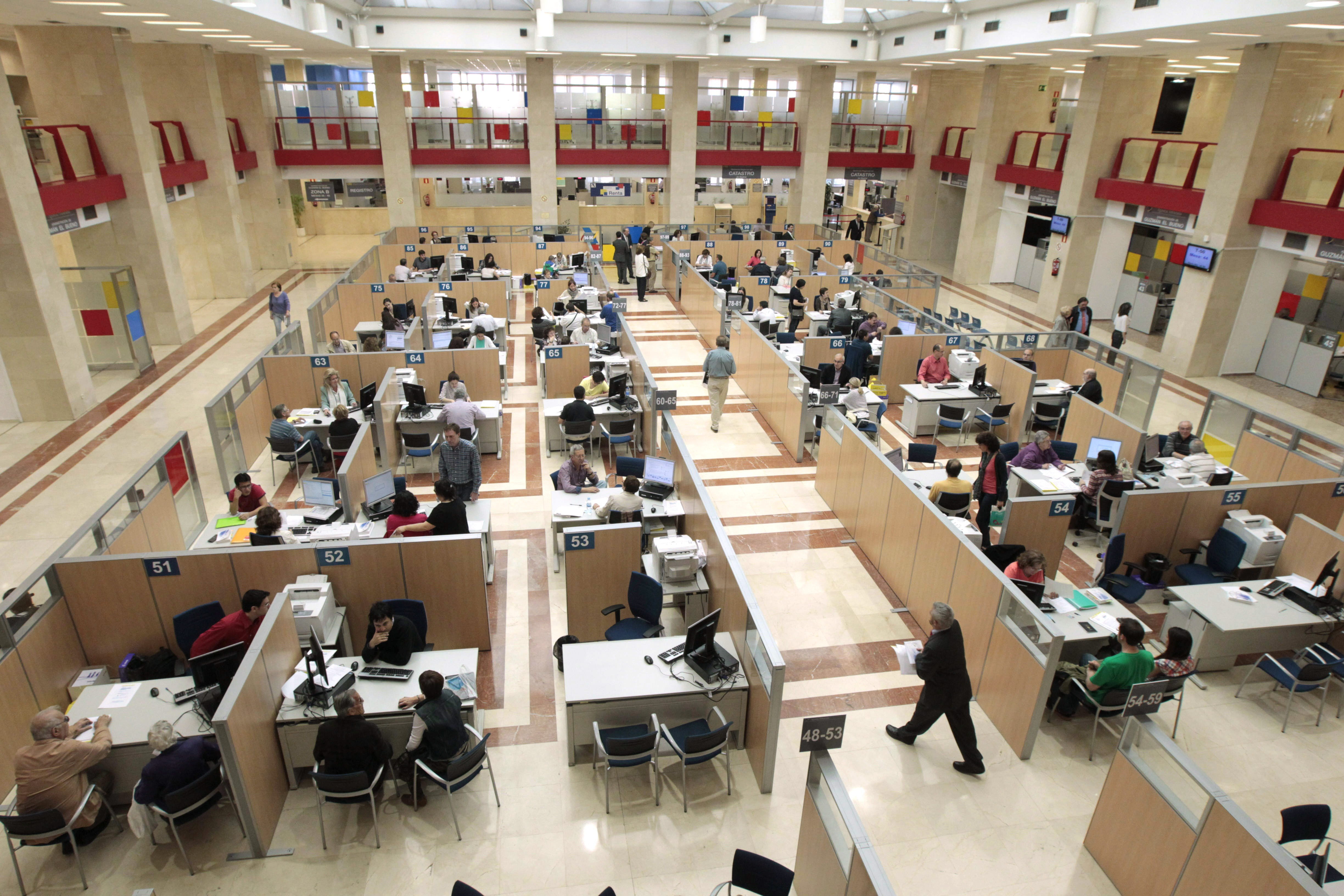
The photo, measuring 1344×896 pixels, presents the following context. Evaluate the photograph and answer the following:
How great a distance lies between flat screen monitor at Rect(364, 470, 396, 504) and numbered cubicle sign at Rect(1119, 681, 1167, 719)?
6.94 metres

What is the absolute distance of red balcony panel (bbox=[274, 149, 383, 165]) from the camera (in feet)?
81.2

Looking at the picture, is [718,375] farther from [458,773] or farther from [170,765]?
[170,765]

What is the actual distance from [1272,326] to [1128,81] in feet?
22.4

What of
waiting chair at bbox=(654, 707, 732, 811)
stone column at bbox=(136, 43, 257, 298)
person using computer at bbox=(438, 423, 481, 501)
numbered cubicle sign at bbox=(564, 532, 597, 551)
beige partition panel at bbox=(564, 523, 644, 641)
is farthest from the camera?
stone column at bbox=(136, 43, 257, 298)

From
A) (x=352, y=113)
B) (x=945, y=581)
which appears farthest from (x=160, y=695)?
(x=352, y=113)

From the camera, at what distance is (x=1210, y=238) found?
15555mm

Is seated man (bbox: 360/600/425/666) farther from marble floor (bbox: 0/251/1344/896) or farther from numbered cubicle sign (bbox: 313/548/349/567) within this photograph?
marble floor (bbox: 0/251/1344/896)

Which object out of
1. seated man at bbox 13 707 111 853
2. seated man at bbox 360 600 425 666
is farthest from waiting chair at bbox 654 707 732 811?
seated man at bbox 13 707 111 853

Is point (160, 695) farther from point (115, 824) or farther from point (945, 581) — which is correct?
point (945, 581)

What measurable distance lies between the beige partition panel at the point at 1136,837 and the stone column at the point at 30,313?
15.7 metres

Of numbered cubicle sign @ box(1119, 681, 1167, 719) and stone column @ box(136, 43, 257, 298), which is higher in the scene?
stone column @ box(136, 43, 257, 298)

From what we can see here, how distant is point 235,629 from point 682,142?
877 inches

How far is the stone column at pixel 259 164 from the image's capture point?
75.7 feet

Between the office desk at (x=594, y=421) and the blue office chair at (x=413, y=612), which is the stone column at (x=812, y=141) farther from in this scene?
the blue office chair at (x=413, y=612)
